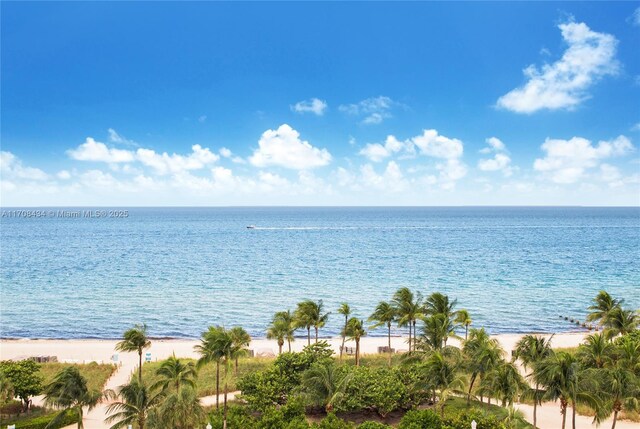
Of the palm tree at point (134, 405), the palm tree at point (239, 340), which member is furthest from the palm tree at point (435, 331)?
the palm tree at point (134, 405)

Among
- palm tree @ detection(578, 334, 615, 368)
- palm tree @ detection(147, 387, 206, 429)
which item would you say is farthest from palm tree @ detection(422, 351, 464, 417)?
palm tree @ detection(147, 387, 206, 429)

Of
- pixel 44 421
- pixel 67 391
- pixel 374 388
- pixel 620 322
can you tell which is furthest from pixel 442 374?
pixel 44 421

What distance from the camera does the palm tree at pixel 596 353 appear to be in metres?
33.0

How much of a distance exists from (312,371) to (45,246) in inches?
6477

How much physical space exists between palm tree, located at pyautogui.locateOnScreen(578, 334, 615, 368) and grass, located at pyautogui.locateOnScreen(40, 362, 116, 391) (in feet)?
130

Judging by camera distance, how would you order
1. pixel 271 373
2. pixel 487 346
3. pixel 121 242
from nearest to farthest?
pixel 487 346 < pixel 271 373 < pixel 121 242

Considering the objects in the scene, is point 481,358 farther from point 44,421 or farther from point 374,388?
point 44,421

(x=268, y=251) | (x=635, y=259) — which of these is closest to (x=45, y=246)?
(x=268, y=251)

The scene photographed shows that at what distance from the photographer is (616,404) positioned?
28.9m

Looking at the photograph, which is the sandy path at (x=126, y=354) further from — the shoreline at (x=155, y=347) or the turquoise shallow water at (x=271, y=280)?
the turquoise shallow water at (x=271, y=280)

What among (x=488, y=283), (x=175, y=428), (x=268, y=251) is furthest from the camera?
(x=268, y=251)

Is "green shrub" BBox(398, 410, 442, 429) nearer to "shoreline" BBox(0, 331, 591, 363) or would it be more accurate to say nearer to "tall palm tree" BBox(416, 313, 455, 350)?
"tall palm tree" BBox(416, 313, 455, 350)

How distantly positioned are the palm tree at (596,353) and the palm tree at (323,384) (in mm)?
17640

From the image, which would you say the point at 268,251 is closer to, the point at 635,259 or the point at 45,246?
the point at 45,246
